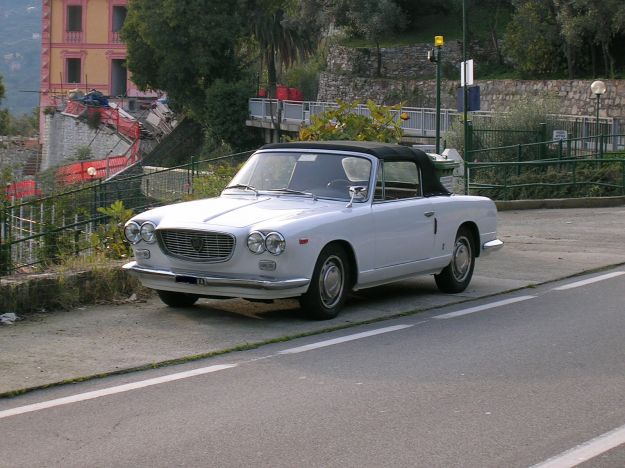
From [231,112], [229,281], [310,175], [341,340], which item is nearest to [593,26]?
[231,112]

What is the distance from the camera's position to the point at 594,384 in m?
7.57

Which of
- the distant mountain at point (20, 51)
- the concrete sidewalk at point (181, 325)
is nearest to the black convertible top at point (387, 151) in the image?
the concrete sidewalk at point (181, 325)

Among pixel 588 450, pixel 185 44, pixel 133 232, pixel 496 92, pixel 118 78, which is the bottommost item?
pixel 588 450

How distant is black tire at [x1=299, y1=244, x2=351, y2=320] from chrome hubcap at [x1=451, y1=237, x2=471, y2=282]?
1.97 meters

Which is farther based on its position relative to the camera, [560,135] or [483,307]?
[560,135]

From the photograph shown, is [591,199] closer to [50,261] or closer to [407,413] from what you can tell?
[50,261]

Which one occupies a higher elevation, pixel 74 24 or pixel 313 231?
pixel 74 24

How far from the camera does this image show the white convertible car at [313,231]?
9422mm

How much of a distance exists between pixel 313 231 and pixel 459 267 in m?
2.74

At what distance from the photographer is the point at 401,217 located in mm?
10719

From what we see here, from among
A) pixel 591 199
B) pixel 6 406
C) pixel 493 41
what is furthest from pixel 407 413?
pixel 493 41

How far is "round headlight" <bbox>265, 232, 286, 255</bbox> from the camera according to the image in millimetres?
9305

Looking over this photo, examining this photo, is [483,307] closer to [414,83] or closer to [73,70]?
[414,83]

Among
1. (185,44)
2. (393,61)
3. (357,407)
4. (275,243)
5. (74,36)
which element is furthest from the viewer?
(74,36)
